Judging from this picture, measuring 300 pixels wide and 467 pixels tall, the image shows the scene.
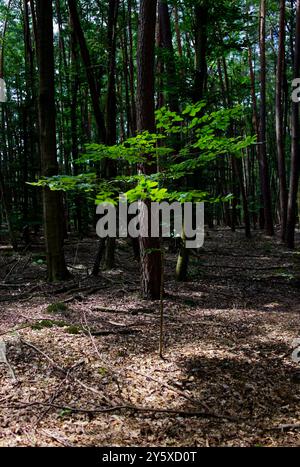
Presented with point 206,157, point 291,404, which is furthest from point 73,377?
point 206,157

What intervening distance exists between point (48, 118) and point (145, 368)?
5438 millimetres

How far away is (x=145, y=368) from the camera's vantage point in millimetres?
3861

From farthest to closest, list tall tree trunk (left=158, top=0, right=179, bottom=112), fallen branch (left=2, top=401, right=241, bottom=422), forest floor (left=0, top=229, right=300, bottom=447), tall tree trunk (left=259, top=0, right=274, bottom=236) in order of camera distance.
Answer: tall tree trunk (left=259, top=0, right=274, bottom=236) < tall tree trunk (left=158, top=0, right=179, bottom=112) < fallen branch (left=2, top=401, right=241, bottom=422) < forest floor (left=0, top=229, right=300, bottom=447)

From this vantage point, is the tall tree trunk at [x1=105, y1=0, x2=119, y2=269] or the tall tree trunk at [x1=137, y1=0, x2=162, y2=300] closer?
the tall tree trunk at [x1=137, y1=0, x2=162, y2=300]

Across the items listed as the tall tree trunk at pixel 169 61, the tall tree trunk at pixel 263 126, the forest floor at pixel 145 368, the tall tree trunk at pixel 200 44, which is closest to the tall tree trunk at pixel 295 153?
the tall tree trunk at pixel 263 126

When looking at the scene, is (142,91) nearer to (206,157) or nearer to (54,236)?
(206,157)

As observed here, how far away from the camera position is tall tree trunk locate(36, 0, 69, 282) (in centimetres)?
725

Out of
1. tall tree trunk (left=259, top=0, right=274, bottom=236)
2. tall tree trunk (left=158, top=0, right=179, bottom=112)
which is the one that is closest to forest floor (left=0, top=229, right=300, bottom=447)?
tall tree trunk (left=158, top=0, right=179, bottom=112)

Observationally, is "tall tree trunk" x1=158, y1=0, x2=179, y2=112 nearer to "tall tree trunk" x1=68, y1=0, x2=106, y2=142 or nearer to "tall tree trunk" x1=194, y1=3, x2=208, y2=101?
"tall tree trunk" x1=194, y1=3, x2=208, y2=101

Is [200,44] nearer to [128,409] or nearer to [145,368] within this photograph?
[145,368]

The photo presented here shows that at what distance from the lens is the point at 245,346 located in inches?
176

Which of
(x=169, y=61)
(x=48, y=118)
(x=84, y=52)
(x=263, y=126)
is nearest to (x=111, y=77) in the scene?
(x=84, y=52)

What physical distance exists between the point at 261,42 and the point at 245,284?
10216 mm

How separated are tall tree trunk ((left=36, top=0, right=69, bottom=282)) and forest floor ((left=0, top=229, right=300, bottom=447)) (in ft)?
3.78
